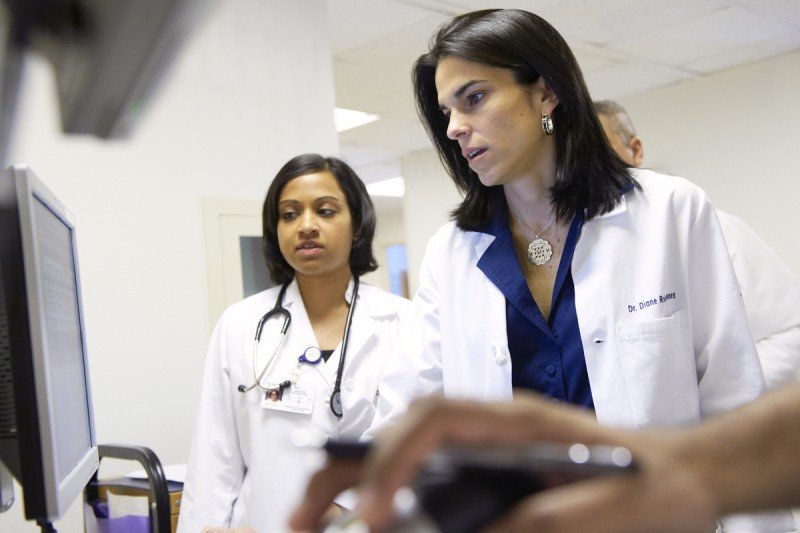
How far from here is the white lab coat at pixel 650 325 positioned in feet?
4.03

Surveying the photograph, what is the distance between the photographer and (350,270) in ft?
7.35

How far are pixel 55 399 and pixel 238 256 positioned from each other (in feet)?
5.82

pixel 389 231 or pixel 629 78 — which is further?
pixel 389 231

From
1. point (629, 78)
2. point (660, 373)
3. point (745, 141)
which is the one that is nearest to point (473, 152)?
point (660, 373)

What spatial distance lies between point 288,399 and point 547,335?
797 millimetres

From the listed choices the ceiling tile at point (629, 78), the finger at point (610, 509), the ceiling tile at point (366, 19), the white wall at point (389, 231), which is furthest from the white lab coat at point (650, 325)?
the white wall at point (389, 231)

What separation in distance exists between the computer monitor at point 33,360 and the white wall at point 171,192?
1240mm

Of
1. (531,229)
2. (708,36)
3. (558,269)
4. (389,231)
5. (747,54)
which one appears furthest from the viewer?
(389,231)

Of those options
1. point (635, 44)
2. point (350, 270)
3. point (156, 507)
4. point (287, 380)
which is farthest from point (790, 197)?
point (156, 507)

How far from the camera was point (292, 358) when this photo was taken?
197cm

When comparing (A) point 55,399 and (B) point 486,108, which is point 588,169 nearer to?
(B) point 486,108

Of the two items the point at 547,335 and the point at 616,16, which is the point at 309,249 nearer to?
the point at 547,335

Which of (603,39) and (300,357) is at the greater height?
(603,39)

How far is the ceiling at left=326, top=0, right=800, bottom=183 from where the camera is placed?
352 centimetres
